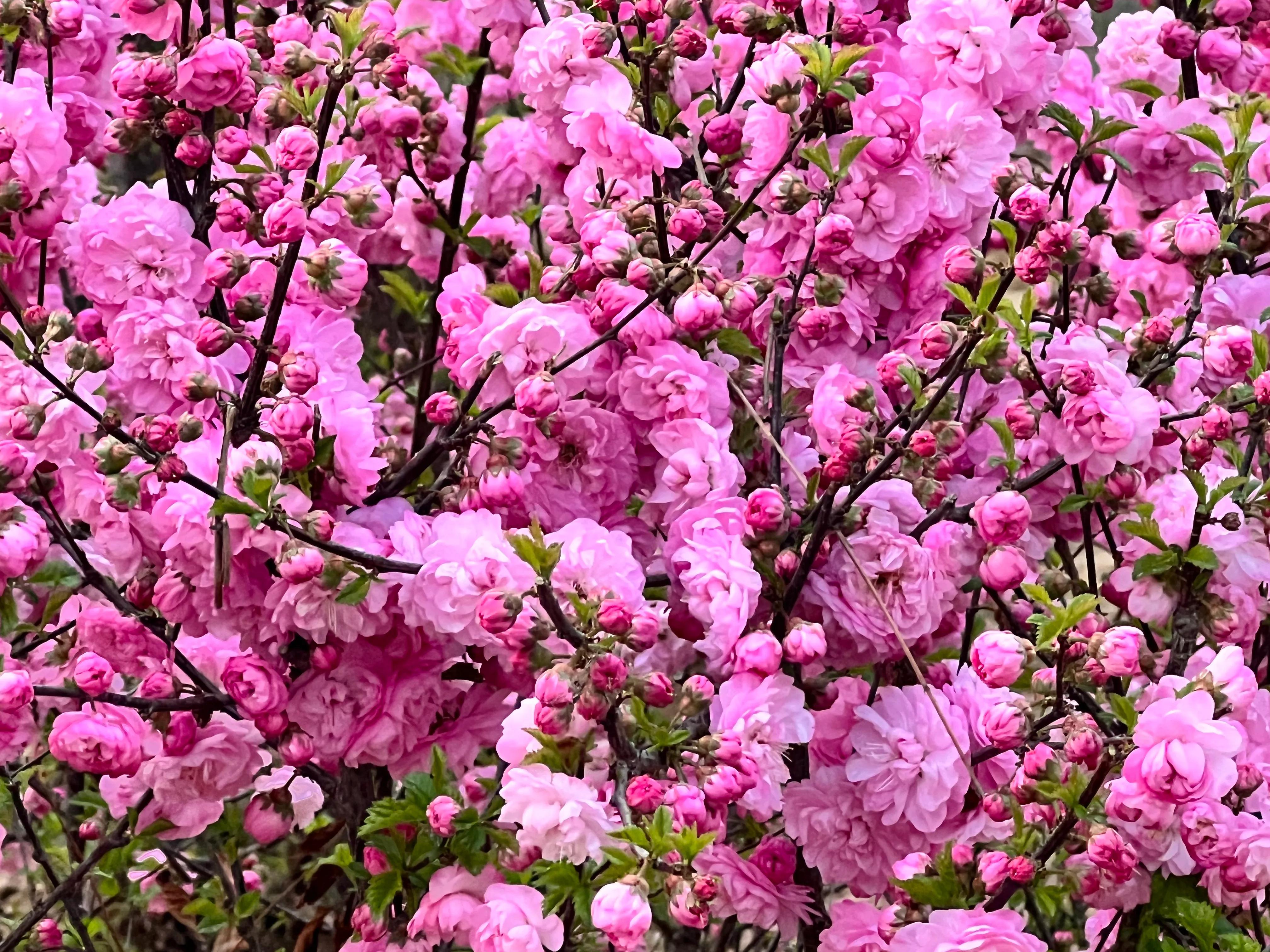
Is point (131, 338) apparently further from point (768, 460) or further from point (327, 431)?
point (768, 460)

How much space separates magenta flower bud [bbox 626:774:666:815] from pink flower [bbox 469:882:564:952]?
182mm

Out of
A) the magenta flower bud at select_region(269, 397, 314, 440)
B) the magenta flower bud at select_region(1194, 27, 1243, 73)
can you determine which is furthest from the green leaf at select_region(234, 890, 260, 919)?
the magenta flower bud at select_region(1194, 27, 1243, 73)

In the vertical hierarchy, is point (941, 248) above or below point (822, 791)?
above

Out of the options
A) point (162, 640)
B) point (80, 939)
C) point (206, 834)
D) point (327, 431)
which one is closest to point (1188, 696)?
point (327, 431)

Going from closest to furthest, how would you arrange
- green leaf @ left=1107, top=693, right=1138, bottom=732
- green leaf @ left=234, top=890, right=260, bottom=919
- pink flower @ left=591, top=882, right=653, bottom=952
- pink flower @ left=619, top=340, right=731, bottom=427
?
pink flower @ left=591, top=882, right=653, bottom=952 < green leaf @ left=1107, top=693, right=1138, bottom=732 < pink flower @ left=619, top=340, right=731, bottom=427 < green leaf @ left=234, top=890, right=260, bottom=919

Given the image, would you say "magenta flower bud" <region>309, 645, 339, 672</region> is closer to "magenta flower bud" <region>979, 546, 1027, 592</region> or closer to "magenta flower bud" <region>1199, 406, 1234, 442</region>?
"magenta flower bud" <region>979, 546, 1027, 592</region>

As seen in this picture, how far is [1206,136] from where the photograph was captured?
3.88 feet

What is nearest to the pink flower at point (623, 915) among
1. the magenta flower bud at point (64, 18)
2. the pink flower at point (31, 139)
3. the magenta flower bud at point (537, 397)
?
the magenta flower bud at point (537, 397)

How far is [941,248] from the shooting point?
1.28 m

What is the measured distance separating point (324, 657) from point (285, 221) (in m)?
0.36

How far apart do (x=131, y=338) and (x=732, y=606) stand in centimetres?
60

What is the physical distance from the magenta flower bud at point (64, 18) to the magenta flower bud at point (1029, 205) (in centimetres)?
86

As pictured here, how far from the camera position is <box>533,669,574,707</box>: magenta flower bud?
90cm

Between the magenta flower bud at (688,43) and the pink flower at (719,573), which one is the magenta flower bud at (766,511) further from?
the magenta flower bud at (688,43)
